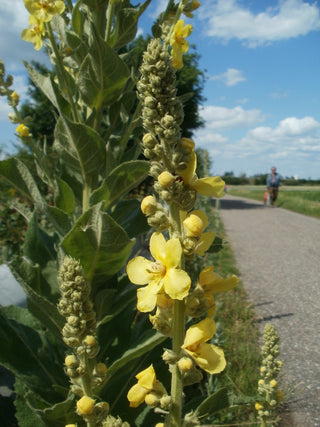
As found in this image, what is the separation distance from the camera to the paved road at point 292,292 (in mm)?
3735

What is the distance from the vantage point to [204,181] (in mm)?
1083

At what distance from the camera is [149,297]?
101 cm

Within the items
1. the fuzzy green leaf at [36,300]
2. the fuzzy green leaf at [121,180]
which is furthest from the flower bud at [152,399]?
the fuzzy green leaf at [121,180]

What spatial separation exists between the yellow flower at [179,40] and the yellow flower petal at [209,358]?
1496mm

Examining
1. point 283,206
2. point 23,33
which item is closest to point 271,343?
point 23,33

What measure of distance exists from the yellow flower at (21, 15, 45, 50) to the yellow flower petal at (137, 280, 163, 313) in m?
1.69

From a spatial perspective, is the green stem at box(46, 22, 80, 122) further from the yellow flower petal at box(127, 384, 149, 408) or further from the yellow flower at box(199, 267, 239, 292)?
the yellow flower petal at box(127, 384, 149, 408)

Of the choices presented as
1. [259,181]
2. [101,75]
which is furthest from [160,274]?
[259,181]

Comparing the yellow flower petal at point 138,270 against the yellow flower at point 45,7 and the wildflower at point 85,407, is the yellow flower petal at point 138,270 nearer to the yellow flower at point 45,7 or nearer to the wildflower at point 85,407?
the wildflower at point 85,407

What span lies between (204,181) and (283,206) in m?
22.7

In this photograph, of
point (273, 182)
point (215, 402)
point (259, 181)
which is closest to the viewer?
point (215, 402)

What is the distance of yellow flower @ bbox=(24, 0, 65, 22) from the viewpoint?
1.99 meters

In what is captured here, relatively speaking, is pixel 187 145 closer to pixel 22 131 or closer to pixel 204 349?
pixel 204 349

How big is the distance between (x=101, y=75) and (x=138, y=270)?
1.34 meters
